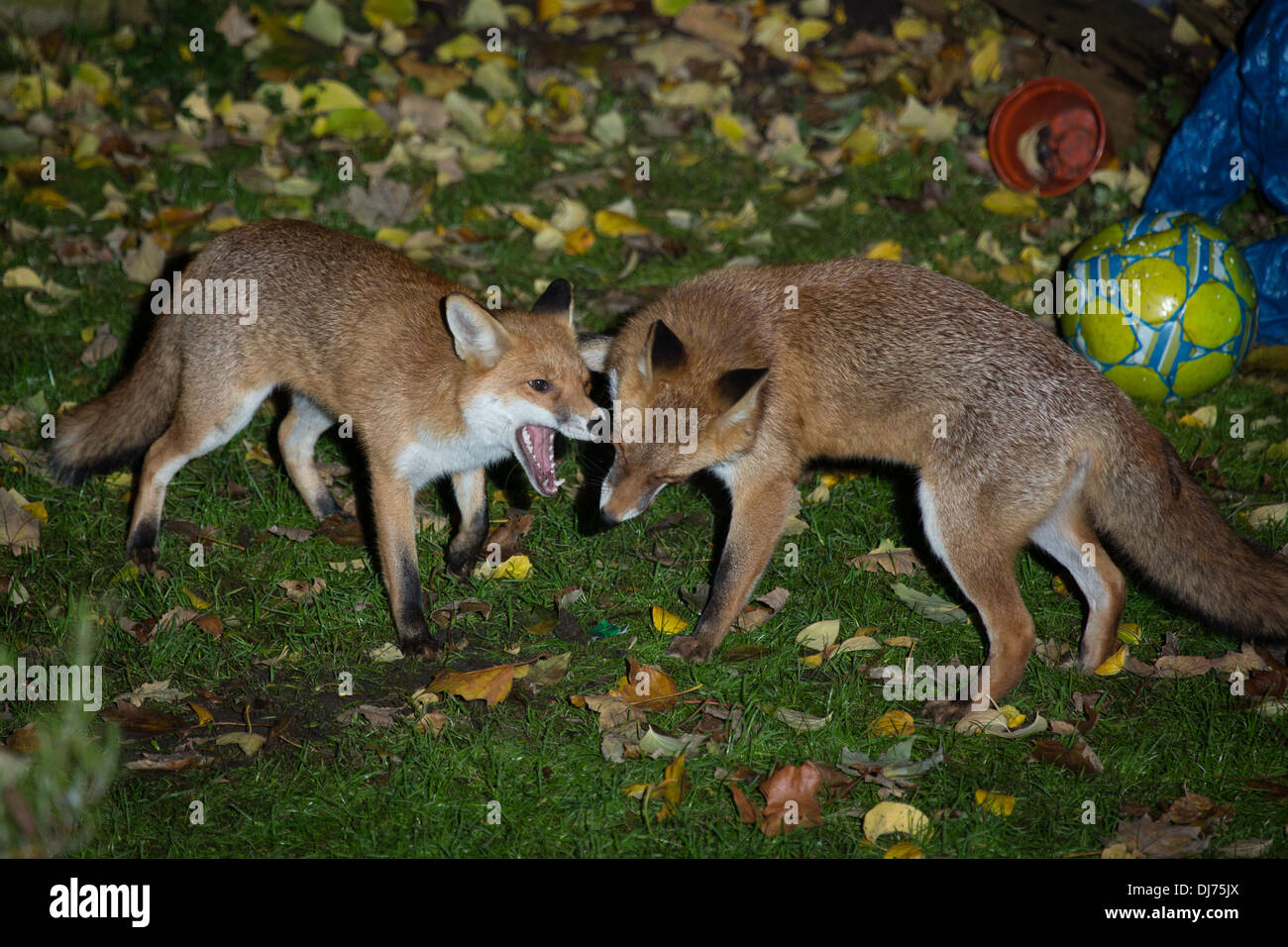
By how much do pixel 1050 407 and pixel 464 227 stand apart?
4535mm

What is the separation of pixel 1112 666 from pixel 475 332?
3060 mm

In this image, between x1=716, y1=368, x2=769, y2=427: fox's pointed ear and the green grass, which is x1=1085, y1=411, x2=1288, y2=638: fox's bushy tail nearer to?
the green grass

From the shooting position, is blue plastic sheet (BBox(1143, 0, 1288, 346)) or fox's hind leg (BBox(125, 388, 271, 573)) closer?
fox's hind leg (BBox(125, 388, 271, 573))

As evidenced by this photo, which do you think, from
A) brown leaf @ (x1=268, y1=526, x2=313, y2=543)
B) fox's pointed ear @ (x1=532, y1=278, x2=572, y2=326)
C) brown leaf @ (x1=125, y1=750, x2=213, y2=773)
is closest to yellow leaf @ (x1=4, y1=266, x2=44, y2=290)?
brown leaf @ (x1=268, y1=526, x2=313, y2=543)

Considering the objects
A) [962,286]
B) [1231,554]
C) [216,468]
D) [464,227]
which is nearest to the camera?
[1231,554]

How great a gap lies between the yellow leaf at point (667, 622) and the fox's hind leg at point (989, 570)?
1175mm

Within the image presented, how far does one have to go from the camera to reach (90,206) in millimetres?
7832

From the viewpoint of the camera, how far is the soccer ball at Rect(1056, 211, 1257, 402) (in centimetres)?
612

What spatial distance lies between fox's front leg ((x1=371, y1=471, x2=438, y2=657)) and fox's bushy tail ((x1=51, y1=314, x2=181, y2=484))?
52.6 inches

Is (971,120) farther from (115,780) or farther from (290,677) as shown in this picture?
(115,780)

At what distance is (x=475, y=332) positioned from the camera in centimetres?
479

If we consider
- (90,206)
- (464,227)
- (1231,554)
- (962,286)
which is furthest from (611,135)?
(1231,554)

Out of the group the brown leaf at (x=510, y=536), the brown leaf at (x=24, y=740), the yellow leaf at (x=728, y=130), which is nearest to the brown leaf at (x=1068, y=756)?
the brown leaf at (x=510, y=536)

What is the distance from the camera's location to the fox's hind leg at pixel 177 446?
5.29 metres
